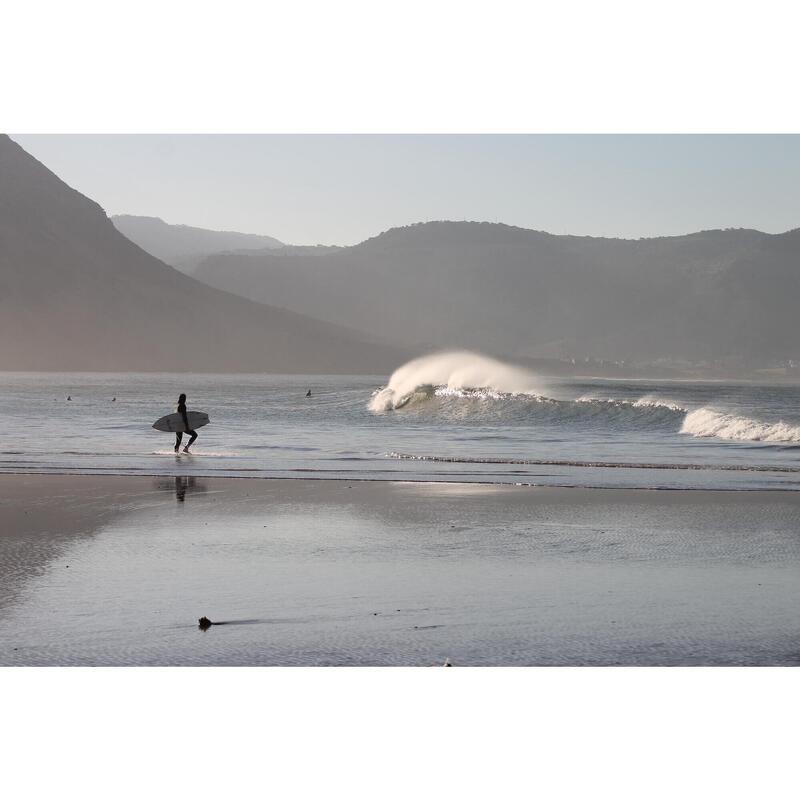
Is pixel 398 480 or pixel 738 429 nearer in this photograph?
pixel 398 480

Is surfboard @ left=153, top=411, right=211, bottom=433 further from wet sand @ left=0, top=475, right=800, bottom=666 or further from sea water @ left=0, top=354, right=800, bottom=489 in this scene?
wet sand @ left=0, top=475, right=800, bottom=666

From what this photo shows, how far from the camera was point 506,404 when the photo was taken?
6031 cm

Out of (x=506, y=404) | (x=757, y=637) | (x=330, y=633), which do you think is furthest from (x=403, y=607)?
(x=506, y=404)

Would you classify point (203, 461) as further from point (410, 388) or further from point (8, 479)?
point (410, 388)

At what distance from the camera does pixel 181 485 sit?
66.2 feet

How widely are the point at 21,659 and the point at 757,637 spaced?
5.56 m

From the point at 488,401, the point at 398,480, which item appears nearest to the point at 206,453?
the point at 398,480

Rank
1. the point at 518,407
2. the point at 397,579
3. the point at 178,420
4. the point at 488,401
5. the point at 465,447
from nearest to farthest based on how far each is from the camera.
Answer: the point at 397,579 < the point at 178,420 < the point at 465,447 < the point at 518,407 < the point at 488,401

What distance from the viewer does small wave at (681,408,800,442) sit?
116 ft

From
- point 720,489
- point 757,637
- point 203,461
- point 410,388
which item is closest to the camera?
point 757,637

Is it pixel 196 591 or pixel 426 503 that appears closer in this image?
pixel 196 591

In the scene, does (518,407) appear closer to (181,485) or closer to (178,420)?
(178,420)

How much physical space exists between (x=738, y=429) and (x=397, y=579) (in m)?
29.4

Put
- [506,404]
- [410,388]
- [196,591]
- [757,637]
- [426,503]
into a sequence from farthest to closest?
[410,388]
[506,404]
[426,503]
[196,591]
[757,637]
